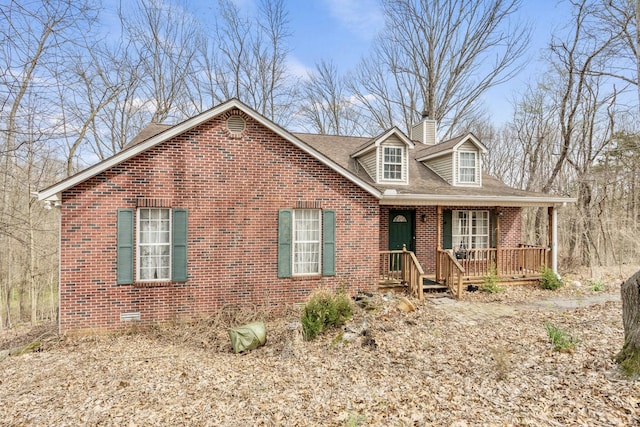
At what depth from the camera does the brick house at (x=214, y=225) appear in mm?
7703

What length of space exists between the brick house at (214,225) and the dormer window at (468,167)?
2.14m

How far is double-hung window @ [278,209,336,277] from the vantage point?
9.19 meters

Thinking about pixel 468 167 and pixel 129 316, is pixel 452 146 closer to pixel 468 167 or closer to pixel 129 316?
pixel 468 167

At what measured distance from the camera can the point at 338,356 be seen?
20.1 feet

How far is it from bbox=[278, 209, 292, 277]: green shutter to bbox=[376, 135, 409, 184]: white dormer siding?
4.33 m

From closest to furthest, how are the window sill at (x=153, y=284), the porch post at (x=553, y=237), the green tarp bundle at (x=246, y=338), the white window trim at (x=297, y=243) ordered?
the green tarp bundle at (x=246, y=338) < the window sill at (x=153, y=284) < the white window trim at (x=297, y=243) < the porch post at (x=553, y=237)

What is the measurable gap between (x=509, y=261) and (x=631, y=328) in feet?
24.5

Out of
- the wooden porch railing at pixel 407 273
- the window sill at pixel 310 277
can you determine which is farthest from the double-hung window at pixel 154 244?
the wooden porch railing at pixel 407 273

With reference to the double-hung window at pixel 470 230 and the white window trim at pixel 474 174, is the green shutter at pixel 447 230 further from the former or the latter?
the white window trim at pixel 474 174

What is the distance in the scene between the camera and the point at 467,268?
1152 centimetres

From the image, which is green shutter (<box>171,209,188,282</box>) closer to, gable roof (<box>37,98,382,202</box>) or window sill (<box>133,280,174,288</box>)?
window sill (<box>133,280,174,288</box>)

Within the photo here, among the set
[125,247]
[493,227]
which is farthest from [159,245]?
[493,227]

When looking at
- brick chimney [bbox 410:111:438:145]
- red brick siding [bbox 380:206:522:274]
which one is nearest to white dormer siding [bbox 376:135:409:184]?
red brick siding [bbox 380:206:522:274]

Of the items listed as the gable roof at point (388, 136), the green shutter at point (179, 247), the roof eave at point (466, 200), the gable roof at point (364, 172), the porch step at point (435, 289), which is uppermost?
Result: the gable roof at point (388, 136)
